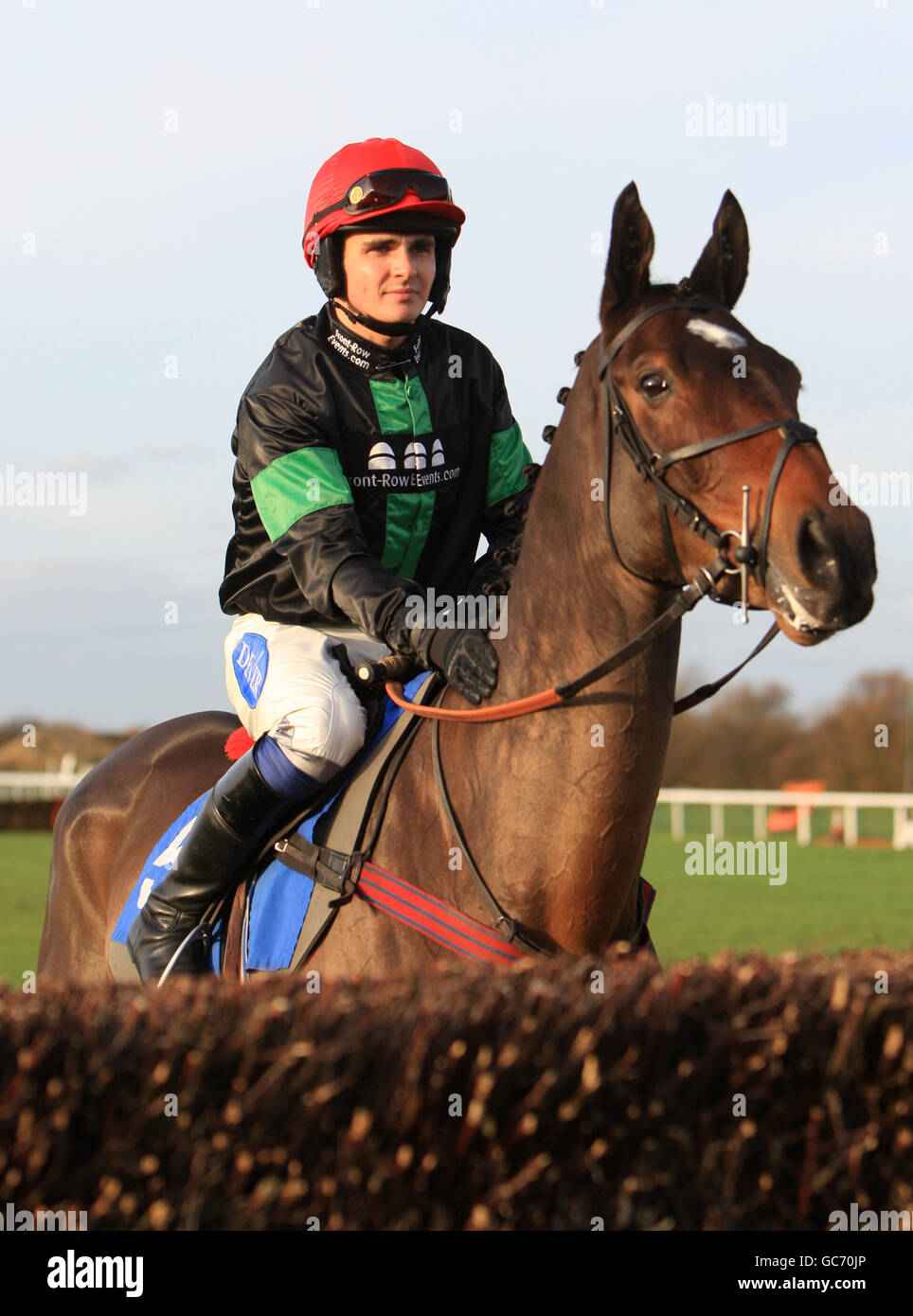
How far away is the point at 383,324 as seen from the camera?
397 cm

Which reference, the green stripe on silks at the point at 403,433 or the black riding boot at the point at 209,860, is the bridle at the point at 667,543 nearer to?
the black riding boot at the point at 209,860

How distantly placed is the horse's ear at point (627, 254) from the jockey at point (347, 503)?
2.68 ft

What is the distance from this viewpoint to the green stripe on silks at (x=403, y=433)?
399 centimetres

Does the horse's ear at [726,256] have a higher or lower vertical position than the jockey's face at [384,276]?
lower

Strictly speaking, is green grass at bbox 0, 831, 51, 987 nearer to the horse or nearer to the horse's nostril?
the horse

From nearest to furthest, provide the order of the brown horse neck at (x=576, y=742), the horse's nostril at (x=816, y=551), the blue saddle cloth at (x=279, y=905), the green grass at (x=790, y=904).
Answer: the horse's nostril at (x=816, y=551)
the brown horse neck at (x=576, y=742)
the blue saddle cloth at (x=279, y=905)
the green grass at (x=790, y=904)

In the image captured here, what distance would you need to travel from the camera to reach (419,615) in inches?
136
